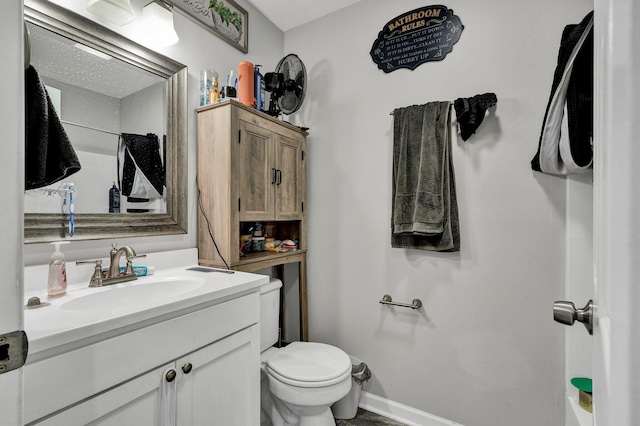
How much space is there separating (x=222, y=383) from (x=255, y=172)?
99 cm

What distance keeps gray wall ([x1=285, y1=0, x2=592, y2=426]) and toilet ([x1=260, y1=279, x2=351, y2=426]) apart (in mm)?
417

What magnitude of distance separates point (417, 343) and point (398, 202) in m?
0.81

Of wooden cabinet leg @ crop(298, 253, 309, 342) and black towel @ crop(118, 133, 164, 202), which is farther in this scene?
wooden cabinet leg @ crop(298, 253, 309, 342)

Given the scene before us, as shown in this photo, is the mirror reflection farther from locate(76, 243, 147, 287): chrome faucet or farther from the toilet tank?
the toilet tank

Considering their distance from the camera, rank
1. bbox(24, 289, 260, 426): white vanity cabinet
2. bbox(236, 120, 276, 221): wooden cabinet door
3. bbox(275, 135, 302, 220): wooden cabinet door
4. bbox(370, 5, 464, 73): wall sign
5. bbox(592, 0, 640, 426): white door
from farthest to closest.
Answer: bbox(275, 135, 302, 220): wooden cabinet door, bbox(370, 5, 464, 73): wall sign, bbox(236, 120, 276, 221): wooden cabinet door, bbox(24, 289, 260, 426): white vanity cabinet, bbox(592, 0, 640, 426): white door

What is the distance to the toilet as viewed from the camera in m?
1.40

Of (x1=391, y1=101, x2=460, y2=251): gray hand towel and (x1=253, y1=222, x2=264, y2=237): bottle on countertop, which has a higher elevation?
(x1=391, y1=101, x2=460, y2=251): gray hand towel

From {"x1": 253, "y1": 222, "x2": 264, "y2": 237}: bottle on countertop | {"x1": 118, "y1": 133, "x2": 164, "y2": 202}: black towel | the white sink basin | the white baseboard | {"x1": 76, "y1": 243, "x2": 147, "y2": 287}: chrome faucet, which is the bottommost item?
the white baseboard

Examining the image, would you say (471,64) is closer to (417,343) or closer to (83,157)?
(417,343)

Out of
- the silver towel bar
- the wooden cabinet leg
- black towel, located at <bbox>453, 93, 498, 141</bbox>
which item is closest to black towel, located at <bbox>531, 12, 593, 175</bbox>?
black towel, located at <bbox>453, 93, 498, 141</bbox>

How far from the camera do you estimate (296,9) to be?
203 cm

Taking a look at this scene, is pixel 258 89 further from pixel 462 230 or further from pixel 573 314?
pixel 573 314

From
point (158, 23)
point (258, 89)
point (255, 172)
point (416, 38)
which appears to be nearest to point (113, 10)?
point (158, 23)

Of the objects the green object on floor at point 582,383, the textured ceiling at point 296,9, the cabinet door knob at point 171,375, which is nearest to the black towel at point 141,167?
the cabinet door knob at point 171,375
